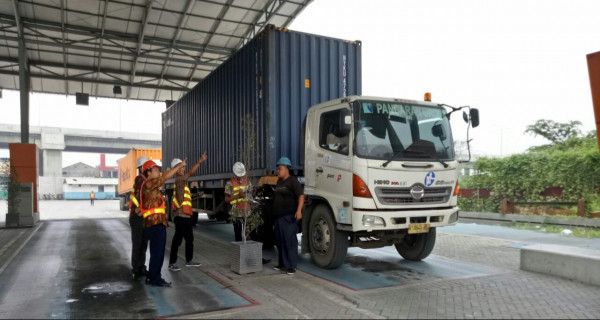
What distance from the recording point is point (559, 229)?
41.1 ft

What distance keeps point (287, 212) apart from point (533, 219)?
1070 cm

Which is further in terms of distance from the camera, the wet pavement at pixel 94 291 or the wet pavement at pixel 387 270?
the wet pavement at pixel 387 270

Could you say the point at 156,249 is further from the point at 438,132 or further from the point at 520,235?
the point at 520,235

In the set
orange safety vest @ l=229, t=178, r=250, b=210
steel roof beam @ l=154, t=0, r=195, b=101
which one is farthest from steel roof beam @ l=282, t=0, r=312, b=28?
orange safety vest @ l=229, t=178, r=250, b=210

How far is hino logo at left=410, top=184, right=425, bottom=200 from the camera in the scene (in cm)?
647

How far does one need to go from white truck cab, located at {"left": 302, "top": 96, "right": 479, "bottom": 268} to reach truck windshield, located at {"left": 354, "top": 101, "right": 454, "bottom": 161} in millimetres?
14

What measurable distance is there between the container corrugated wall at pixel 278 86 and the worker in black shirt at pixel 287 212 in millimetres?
1133

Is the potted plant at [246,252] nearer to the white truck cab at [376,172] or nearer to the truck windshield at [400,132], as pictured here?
the white truck cab at [376,172]

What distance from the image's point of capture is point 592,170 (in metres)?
13.4

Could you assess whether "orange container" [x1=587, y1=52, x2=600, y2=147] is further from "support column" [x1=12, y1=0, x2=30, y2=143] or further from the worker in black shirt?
"support column" [x1=12, y1=0, x2=30, y2=143]

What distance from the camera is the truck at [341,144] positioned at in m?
6.32

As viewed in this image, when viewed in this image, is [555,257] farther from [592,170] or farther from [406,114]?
[592,170]

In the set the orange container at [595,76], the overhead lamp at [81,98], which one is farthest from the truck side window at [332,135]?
the overhead lamp at [81,98]

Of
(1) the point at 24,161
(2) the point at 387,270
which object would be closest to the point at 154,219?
(2) the point at 387,270
